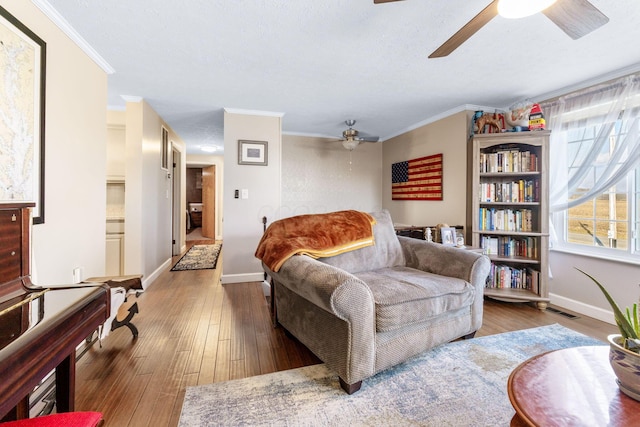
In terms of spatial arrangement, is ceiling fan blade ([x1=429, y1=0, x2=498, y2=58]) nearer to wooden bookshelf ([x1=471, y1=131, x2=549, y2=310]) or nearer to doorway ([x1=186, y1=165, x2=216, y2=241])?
wooden bookshelf ([x1=471, y1=131, x2=549, y2=310])

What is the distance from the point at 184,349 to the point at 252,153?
240 cm

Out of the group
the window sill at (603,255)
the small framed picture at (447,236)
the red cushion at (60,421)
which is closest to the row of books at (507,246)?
the window sill at (603,255)

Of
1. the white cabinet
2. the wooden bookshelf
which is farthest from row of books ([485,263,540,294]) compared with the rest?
the white cabinet

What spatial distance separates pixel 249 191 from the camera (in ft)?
12.0

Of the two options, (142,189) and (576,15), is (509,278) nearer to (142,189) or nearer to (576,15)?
(576,15)

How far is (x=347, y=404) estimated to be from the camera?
144 centimetres

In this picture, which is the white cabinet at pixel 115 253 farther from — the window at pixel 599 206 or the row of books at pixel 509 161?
the window at pixel 599 206

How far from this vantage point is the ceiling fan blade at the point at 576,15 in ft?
4.41

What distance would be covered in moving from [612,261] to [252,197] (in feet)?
12.2

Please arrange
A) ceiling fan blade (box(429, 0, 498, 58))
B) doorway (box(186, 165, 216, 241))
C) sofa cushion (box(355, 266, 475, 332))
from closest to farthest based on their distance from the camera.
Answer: ceiling fan blade (box(429, 0, 498, 58))
sofa cushion (box(355, 266, 475, 332))
doorway (box(186, 165, 216, 241))

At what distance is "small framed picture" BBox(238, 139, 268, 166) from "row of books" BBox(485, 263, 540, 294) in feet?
9.85

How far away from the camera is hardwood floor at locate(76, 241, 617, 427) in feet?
4.82

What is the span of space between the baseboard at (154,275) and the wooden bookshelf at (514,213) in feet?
12.4

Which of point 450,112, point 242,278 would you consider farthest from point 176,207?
point 450,112
